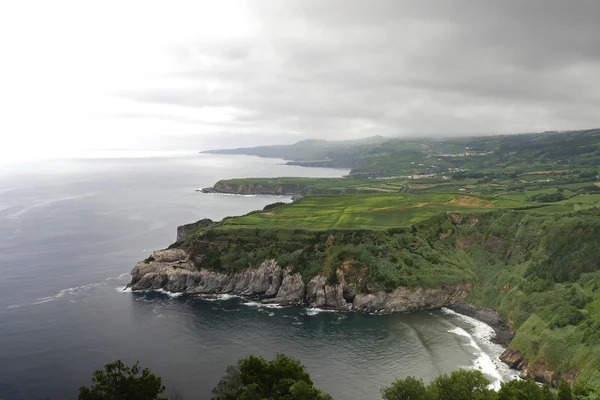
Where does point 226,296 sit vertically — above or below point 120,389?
below

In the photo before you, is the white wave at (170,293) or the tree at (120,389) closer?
the tree at (120,389)

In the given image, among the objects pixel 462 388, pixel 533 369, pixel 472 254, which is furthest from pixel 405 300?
pixel 462 388

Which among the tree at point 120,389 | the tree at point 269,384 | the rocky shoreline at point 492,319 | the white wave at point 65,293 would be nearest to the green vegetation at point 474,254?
the rocky shoreline at point 492,319

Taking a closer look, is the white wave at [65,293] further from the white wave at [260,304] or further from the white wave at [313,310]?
the white wave at [313,310]

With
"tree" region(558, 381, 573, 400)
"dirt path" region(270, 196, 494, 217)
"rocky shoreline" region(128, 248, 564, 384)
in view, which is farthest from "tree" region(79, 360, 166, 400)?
"dirt path" region(270, 196, 494, 217)

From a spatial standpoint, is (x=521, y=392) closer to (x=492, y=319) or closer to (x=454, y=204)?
(x=492, y=319)

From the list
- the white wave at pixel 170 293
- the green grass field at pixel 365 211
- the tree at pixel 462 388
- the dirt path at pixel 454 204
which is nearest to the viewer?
the tree at pixel 462 388

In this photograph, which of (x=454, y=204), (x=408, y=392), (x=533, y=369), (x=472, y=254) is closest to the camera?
(x=408, y=392)
